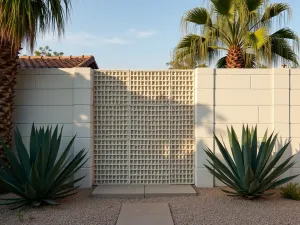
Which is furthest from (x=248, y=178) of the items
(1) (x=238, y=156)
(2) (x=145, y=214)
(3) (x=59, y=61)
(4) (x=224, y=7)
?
(3) (x=59, y=61)

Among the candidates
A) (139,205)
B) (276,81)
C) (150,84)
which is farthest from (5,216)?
(276,81)

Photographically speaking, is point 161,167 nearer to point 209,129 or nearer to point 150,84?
point 209,129

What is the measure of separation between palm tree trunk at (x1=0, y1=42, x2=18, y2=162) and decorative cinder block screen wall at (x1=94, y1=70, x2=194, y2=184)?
1.79 meters

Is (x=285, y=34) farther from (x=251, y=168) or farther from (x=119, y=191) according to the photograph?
(x=119, y=191)

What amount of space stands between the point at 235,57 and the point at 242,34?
0.69 metres

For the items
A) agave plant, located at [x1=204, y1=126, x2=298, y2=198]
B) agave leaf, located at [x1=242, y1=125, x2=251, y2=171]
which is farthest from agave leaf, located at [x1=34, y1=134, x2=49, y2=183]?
agave leaf, located at [x1=242, y1=125, x2=251, y2=171]

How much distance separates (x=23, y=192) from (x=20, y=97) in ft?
8.57

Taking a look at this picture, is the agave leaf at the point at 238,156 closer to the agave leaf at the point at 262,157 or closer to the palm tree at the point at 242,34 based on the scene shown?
the agave leaf at the point at 262,157

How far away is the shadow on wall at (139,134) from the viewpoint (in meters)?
7.73

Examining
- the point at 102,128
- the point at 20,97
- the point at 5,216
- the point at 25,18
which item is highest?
the point at 25,18

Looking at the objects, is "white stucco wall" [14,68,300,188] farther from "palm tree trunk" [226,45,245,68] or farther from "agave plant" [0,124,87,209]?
"palm tree trunk" [226,45,245,68]

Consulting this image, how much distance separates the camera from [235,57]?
10227 millimetres

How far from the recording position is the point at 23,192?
5.84m

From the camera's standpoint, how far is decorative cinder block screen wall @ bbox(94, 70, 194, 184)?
7.73 m
